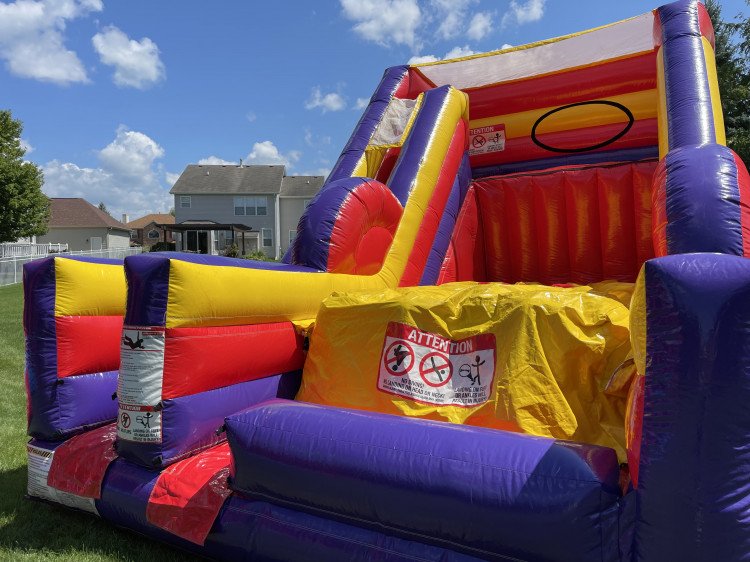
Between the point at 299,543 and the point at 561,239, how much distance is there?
9.73 ft

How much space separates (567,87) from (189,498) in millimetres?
3720

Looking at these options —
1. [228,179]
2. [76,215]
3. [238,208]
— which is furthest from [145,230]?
[238,208]

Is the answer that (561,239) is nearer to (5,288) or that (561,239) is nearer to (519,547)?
(519,547)

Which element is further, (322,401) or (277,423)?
(322,401)

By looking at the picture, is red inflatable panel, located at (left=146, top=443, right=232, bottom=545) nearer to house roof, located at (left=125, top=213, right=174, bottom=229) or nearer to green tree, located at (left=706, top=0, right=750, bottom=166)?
green tree, located at (left=706, top=0, right=750, bottom=166)

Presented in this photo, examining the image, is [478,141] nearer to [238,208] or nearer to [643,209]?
[643,209]

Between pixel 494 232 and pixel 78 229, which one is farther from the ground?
pixel 78 229

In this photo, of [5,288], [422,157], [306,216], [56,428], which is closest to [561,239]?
[422,157]

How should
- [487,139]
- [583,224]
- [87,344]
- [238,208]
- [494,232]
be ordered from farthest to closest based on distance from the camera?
1. [238,208]
2. [487,139]
3. [494,232]
4. [583,224]
5. [87,344]

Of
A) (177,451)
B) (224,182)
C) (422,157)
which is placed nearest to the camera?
(177,451)

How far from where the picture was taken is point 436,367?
2.23 meters

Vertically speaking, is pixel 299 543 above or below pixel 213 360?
below

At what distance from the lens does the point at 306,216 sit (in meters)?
2.94

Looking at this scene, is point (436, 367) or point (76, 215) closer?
point (436, 367)
